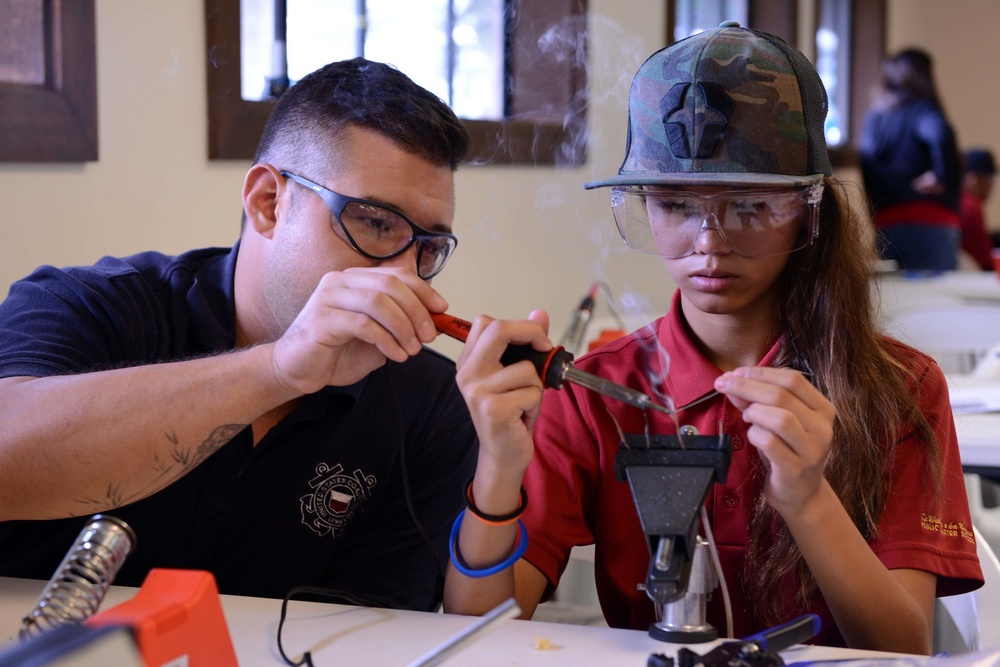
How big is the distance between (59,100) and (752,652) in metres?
1.57

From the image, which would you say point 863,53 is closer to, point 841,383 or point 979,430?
point 979,430

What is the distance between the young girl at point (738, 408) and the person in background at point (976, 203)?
626 centimetres

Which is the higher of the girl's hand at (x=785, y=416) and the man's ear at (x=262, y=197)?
the man's ear at (x=262, y=197)

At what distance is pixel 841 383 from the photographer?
133 centimetres

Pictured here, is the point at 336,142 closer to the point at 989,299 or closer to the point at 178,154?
the point at 178,154

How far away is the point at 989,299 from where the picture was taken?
14.8ft

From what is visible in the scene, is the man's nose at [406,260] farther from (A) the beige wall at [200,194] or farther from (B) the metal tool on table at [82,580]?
(B) the metal tool on table at [82,580]

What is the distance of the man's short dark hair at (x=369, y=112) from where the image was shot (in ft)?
4.92

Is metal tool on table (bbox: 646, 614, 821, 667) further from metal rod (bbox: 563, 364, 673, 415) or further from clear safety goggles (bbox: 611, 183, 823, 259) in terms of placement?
clear safety goggles (bbox: 611, 183, 823, 259)

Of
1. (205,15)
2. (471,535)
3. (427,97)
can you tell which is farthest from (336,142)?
(205,15)

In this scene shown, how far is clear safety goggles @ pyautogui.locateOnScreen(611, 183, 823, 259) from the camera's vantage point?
4.28 ft

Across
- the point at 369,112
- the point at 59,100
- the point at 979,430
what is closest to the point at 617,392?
the point at 369,112

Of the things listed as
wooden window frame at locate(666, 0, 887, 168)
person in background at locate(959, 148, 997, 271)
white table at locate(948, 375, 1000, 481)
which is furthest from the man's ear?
person in background at locate(959, 148, 997, 271)

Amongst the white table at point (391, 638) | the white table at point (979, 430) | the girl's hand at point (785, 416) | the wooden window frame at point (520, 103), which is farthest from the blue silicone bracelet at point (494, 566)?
the wooden window frame at point (520, 103)
